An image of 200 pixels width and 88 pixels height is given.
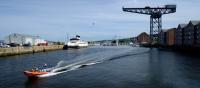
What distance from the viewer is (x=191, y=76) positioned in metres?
37.6

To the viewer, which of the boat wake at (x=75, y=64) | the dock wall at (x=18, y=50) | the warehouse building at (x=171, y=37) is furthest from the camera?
the warehouse building at (x=171, y=37)

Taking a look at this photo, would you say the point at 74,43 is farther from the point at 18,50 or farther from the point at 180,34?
the point at 18,50

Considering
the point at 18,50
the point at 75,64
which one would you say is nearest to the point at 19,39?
the point at 18,50

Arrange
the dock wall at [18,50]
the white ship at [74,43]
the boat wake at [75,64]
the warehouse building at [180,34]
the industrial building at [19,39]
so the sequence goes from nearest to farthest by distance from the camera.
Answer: the boat wake at [75,64] → the dock wall at [18,50] → the warehouse building at [180,34] → the industrial building at [19,39] → the white ship at [74,43]

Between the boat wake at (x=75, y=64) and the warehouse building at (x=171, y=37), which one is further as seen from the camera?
the warehouse building at (x=171, y=37)

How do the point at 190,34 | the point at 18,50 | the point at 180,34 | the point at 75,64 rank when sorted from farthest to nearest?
the point at 180,34 < the point at 190,34 < the point at 18,50 < the point at 75,64

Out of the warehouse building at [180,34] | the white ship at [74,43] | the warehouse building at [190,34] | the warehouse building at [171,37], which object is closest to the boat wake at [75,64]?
the warehouse building at [190,34]

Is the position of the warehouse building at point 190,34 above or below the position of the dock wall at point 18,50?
above

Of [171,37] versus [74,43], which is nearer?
[74,43]

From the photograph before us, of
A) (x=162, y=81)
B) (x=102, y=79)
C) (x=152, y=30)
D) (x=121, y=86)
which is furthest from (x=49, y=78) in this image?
(x=152, y=30)

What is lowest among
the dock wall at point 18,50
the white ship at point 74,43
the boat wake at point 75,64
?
the boat wake at point 75,64

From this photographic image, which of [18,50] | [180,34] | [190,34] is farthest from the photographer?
[180,34]

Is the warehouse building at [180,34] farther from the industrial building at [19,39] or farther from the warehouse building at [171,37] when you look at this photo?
the industrial building at [19,39]

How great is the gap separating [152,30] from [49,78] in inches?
3977
